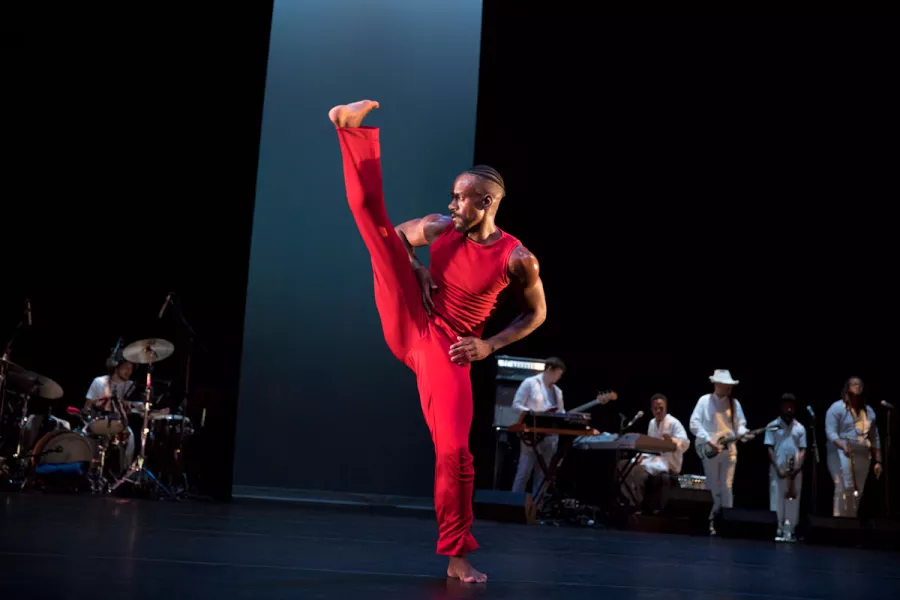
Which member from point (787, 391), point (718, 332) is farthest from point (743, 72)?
point (787, 391)

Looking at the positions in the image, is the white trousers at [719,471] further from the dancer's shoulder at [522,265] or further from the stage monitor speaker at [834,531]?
the dancer's shoulder at [522,265]

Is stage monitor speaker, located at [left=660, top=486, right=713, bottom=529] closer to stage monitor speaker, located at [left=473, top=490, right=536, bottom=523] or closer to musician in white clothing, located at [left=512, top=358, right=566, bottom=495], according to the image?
musician in white clothing, located at [left=512, top=358, right=566, bottom=495]

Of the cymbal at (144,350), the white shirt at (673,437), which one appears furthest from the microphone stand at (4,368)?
the white shirt at (673,437)

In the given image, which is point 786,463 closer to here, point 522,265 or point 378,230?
point 522,265

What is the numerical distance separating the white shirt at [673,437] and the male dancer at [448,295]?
5.68 m

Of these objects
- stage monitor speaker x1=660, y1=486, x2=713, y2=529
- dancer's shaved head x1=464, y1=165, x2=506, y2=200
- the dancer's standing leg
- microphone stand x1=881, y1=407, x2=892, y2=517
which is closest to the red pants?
the dancer's standing leg

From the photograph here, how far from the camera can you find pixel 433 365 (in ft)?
9.89

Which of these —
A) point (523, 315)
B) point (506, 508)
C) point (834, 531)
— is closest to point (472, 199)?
point (523, 315)

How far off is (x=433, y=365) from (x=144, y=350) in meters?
4.89

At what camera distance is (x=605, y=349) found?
9672 mm

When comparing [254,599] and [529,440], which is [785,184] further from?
[254,599]

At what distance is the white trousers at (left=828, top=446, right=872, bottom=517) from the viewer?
26.1 feet

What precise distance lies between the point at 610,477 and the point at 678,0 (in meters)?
4.67

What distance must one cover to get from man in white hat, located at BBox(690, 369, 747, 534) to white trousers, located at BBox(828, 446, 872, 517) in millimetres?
852
